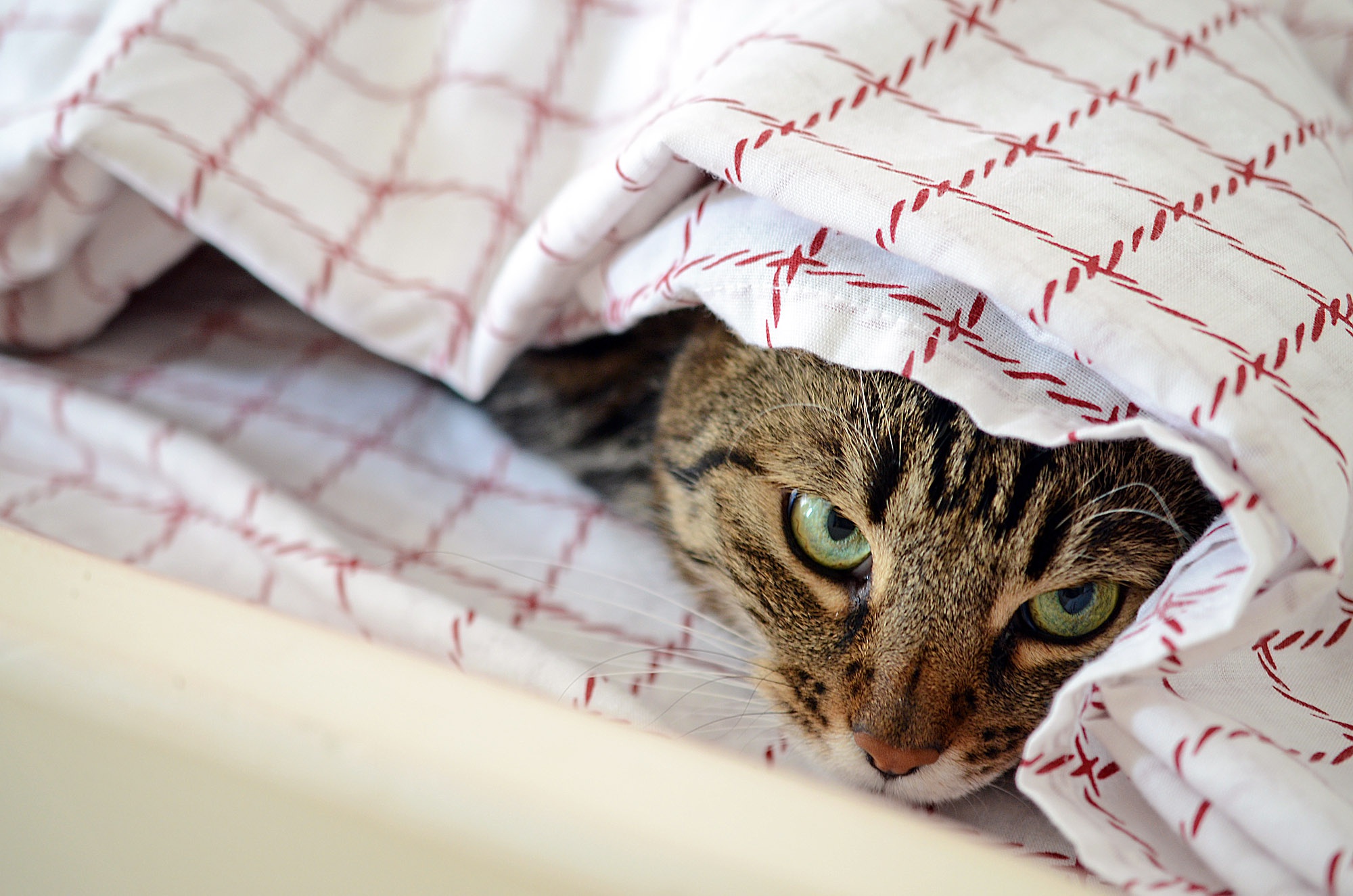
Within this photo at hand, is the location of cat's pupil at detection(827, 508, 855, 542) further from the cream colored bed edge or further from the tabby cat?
the cream colored bed edge

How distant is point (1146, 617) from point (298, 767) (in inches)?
22.5

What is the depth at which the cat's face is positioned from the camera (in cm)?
77

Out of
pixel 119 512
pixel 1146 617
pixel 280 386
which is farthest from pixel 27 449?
pixel 1146 617

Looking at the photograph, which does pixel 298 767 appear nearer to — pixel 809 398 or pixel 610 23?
pixel 809 398

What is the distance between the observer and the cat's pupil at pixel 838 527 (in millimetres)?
865

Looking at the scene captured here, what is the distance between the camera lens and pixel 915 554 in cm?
79

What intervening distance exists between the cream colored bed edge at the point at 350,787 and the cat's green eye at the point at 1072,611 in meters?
0.39

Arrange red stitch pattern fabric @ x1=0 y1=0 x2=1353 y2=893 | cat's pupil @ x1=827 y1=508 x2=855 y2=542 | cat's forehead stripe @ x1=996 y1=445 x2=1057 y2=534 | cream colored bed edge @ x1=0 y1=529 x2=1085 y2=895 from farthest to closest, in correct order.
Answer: cat's pupil @ x1=827 y1=508 x2=855 y2=542 → cat's forehead stripe @ x1=996 y1=445 x2=1057 y2=534 → red stitch pattern fabric @ x1=0 y1=0 x2=1353 y2=893 → cream colored bed edge @ x1=0 y1=529 x2=1085 y2=895

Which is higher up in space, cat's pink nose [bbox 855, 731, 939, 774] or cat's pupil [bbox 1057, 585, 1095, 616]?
cat's pupil [bbox 1057, 585, 1095, 616]

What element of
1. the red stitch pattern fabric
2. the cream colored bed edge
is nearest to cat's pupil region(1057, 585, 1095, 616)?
the red stitch pattern fabric

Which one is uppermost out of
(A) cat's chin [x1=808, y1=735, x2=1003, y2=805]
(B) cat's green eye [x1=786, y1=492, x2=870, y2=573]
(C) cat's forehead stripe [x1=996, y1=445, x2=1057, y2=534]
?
(C) cat's forehead stripe [x1=996, y1=445, x2=1057, y2=534]

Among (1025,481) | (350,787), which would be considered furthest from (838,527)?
(350,787)

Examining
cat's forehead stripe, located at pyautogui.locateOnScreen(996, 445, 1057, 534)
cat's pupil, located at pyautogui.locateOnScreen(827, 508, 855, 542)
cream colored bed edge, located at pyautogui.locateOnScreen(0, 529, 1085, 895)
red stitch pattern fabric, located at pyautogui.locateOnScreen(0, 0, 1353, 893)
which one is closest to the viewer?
cream colored bed edge, located at pyautogui.locateOnScreen(0, 529, 1085, 895)

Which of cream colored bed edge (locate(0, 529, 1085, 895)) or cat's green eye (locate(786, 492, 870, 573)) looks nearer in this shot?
cream colored bed edge (locate(0, 529, 1085, 895))
